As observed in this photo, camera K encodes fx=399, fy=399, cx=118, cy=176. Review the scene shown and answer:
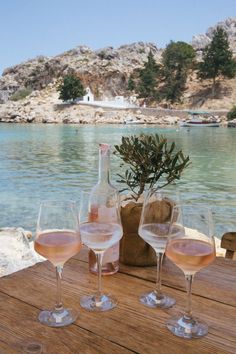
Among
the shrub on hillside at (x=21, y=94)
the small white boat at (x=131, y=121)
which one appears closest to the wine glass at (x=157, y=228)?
the small white boat at (x=131, y=121)

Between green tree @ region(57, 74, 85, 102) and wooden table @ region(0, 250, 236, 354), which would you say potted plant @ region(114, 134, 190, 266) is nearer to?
wooden table @ region(0, 250, 236, 354)

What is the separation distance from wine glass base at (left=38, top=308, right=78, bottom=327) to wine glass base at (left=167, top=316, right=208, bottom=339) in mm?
241

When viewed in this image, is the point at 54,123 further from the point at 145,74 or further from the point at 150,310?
the point at 150,310

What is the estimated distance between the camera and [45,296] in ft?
3.67

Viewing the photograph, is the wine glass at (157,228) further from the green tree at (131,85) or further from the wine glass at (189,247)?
the green tree at (131,85)

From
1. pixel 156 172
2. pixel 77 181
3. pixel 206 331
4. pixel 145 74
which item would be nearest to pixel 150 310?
pixel 206 331

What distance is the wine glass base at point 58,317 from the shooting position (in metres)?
0.97

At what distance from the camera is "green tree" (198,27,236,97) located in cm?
5391

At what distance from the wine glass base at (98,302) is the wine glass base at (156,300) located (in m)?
0.08

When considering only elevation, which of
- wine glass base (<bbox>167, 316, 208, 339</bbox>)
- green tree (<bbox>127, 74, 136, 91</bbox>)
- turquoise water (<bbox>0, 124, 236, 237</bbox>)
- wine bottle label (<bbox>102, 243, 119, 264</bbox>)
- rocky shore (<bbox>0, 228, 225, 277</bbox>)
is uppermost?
green tree (<bbox>127, 74, 136, 91</bbox>)

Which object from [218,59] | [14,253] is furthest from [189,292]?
[218,59]

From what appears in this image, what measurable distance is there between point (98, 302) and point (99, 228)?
196mm

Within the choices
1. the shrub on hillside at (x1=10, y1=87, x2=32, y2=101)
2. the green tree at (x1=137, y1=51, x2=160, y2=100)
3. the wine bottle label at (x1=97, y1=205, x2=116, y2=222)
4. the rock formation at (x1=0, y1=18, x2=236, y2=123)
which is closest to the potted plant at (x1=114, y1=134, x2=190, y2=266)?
the wine bottle label at (x1=97, y1=205, x2=116, y2=222)

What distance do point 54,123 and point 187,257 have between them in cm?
4980
